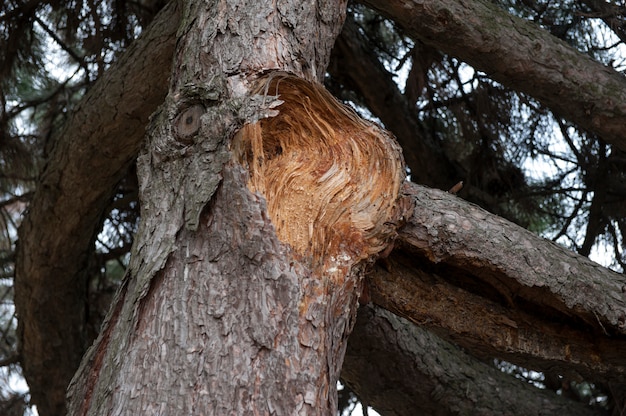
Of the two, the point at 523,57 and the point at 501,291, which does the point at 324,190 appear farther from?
the point at 523,57

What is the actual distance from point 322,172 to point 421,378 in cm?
129

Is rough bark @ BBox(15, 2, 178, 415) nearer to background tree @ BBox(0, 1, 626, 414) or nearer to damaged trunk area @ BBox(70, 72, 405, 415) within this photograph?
background tree @ BBox(0, 1, 626, 414)

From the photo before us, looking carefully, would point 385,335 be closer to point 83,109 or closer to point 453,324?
point 453,324

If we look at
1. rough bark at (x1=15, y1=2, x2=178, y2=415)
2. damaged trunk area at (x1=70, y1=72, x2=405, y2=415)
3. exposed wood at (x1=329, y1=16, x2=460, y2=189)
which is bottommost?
damaged trunk area at (x1=70, y1=72, x2=405, y2=415)

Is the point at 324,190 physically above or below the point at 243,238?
above

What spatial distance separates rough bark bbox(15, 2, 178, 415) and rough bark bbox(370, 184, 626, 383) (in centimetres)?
122

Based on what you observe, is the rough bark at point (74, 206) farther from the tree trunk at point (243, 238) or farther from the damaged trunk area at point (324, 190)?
the damaged trunk area at point (324, 190)

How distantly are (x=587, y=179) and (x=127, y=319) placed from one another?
2426 millimetres

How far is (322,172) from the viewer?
1.54 m

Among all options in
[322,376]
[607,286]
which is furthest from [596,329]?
[322,376]

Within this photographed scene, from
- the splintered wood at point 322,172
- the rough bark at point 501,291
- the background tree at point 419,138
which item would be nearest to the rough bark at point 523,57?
the background tree at point 419,138

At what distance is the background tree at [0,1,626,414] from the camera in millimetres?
2297

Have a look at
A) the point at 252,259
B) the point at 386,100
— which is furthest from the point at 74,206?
the point at 252,259

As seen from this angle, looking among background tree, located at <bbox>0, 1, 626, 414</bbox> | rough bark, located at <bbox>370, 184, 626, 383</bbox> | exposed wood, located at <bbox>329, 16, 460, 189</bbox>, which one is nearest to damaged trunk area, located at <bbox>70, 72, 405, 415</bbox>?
rough bark, located at <bbox>370, 184, 626, 383</bbox>
